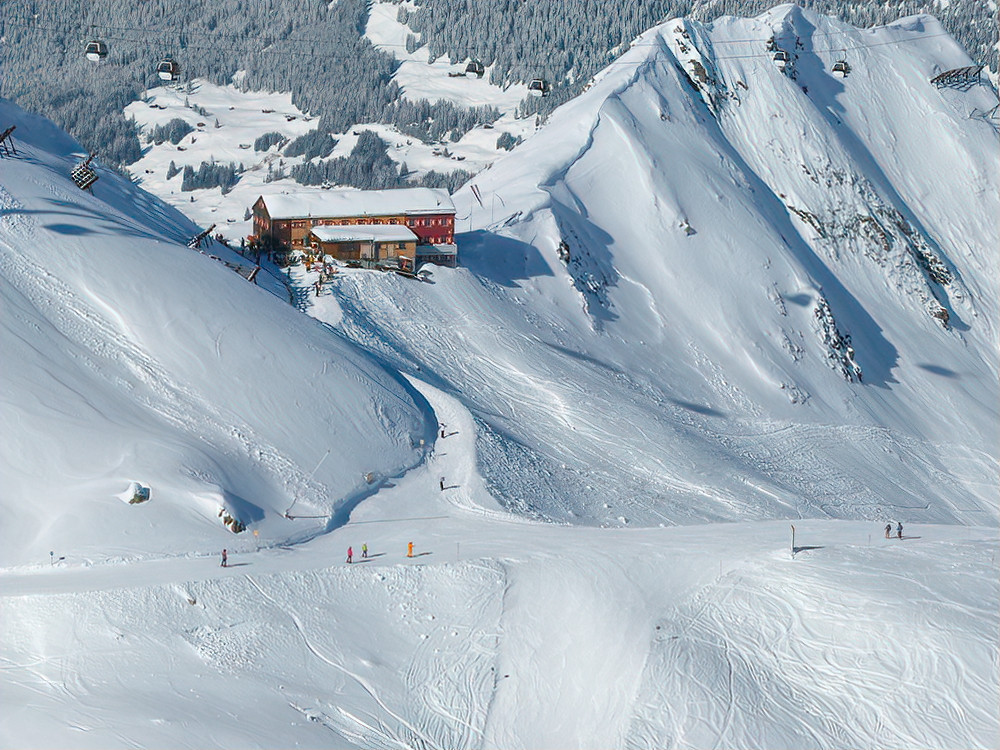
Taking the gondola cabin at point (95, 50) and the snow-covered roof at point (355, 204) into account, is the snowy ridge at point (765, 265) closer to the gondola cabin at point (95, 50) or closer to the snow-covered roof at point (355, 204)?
the snow-covered roof at point (355, 204)

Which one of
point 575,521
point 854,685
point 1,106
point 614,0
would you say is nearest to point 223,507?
point 575,521

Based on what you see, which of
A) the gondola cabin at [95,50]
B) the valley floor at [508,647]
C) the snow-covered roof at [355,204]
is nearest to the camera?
the valley floor at [508,647]

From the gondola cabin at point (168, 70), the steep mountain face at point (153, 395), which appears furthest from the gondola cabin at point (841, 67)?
the steep mountain face at point (153, 395)

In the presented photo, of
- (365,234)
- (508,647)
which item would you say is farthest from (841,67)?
(508,647)

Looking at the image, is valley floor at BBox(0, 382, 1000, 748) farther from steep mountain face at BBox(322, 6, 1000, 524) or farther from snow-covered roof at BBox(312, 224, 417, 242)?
snow-covered roof at BBox(312, 224, 417, 242)

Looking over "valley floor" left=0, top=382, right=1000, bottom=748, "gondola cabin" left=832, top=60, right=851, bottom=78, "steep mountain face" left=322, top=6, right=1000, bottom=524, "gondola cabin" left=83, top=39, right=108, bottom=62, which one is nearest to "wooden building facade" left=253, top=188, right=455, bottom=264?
"steep mountain face" left=322, top=6, right=1000, bottom=524
